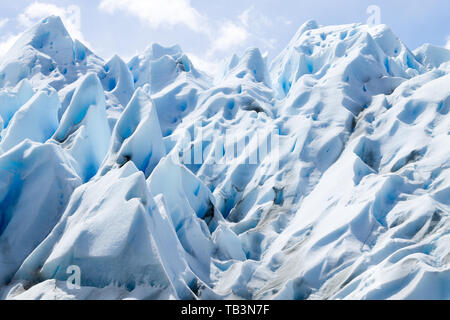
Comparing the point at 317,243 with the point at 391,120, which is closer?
the point at 317,243

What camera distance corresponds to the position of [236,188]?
1492 cm

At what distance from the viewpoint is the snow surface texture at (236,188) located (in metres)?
8.19

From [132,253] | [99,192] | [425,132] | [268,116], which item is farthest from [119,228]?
[268,116]

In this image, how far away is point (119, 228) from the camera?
8297 mm

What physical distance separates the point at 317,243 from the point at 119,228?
15.5ft

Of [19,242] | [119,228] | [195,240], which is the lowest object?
[195,240]

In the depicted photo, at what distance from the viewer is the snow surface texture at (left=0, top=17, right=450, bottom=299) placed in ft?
26.9

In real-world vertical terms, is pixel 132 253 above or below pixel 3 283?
above
